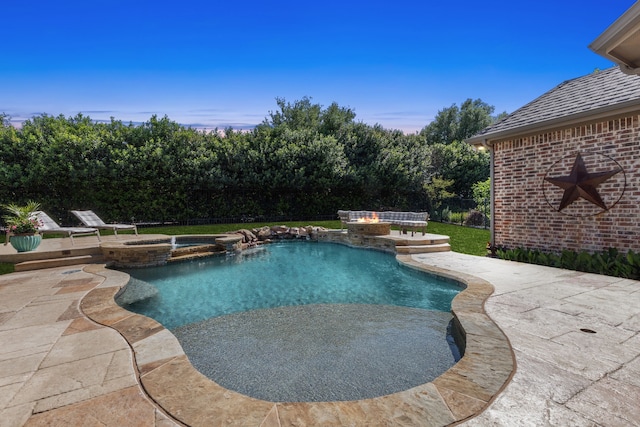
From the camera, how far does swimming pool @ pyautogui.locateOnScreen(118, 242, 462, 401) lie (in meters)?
2.96

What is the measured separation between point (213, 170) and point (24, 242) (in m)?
9.22

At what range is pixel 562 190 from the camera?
6621mm

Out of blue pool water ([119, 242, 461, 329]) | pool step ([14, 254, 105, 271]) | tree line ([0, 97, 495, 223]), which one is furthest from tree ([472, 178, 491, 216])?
pool step ([14, 254, 105, 271])

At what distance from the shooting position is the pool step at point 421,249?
28.1 ft

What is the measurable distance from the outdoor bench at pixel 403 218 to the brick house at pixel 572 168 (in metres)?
2.88

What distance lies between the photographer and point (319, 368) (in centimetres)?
314

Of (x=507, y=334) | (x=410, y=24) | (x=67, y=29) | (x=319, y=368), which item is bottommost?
(x=319, y=368)

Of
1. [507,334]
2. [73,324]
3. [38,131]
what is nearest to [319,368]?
[507,334]

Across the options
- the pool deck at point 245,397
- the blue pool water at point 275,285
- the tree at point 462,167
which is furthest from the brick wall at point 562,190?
the tree at point 462,167

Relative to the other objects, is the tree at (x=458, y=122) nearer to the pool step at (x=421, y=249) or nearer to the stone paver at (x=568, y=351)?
the pool step at (x=421, y=249)

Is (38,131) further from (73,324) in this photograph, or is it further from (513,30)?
(513,30)

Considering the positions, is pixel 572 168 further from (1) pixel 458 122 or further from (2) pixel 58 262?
(1) pixel 458 122

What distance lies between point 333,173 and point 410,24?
25.6ft

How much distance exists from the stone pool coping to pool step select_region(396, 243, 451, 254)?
17.6 ft
